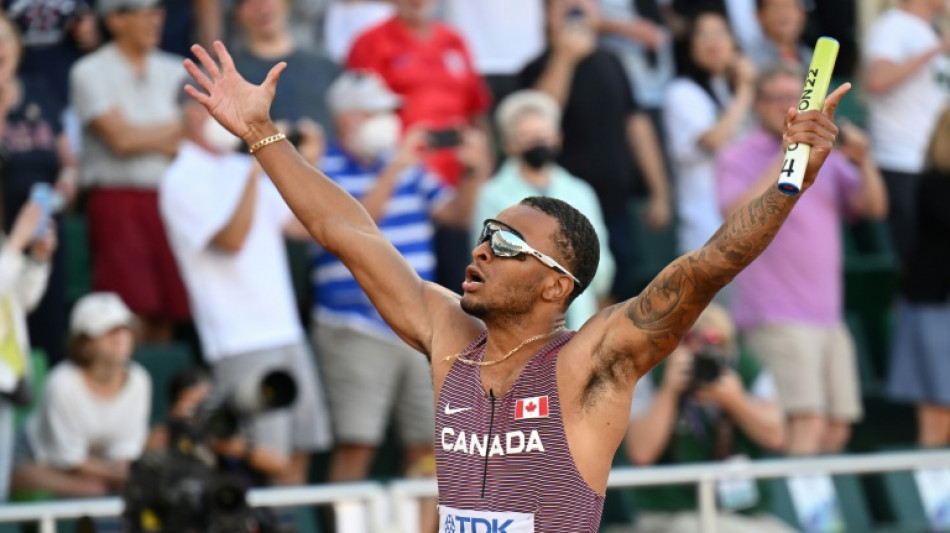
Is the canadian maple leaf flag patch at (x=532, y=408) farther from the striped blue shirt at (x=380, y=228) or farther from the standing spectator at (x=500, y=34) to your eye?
the standing spectator at (x=500, y=34)

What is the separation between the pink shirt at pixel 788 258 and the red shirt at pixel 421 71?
1.58 meters

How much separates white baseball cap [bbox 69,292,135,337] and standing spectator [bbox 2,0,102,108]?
4.21 ft

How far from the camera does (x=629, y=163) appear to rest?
1096 cm

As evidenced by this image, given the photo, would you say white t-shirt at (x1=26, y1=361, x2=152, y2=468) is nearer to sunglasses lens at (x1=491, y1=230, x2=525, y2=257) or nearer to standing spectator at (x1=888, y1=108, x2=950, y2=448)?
sunglasses lens at (x1=491, y1=230, x2=525, y2=257)

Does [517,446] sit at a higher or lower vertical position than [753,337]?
lower

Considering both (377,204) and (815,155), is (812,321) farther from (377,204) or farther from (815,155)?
(815,155)

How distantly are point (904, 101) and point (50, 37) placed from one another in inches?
211

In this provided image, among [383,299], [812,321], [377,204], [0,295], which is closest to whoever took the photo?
[383,299]

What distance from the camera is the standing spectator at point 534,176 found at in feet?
31.6

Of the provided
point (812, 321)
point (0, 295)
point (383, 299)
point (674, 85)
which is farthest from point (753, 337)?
point (383, 299)

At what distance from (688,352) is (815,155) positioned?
4.11 m

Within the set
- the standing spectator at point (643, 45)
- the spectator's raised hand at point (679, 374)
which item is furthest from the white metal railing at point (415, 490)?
the standing spectator at point (643, 45)

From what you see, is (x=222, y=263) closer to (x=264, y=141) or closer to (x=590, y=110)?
(x=590, y=110)

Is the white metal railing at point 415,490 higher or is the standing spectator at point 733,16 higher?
the standing spectator at point 733,16
